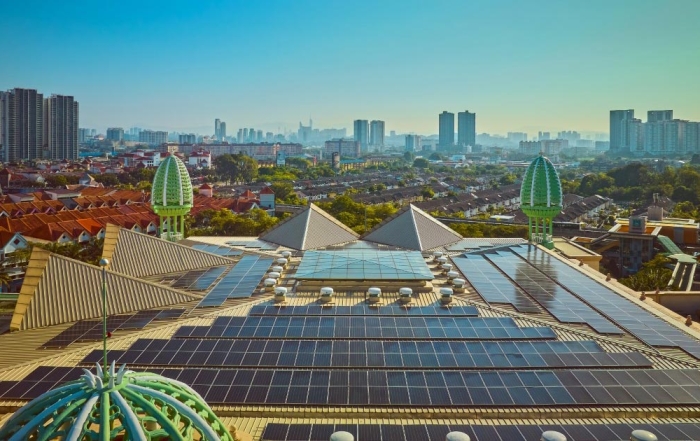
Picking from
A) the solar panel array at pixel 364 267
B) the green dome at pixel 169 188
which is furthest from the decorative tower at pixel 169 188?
the solar panel array at pixel 364 267

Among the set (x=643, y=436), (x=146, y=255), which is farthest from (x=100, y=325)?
(x=643, y=436)

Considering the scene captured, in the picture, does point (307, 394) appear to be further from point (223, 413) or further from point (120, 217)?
point (120, 217)

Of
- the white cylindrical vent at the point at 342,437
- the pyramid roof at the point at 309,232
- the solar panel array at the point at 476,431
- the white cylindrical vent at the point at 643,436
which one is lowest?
the solar panel array at the point at 476,431

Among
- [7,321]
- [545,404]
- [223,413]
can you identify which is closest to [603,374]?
[545,404]

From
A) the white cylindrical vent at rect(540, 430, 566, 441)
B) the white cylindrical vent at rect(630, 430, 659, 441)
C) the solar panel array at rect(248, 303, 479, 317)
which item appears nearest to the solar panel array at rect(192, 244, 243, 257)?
the solar panel array at rect(248, 303, 479, 317)

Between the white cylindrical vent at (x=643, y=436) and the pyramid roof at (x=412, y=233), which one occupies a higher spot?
the pyramid roof at (x=412, y=233)

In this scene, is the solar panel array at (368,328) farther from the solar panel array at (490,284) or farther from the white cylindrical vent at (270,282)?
the white cylindrical vent at (270,282)

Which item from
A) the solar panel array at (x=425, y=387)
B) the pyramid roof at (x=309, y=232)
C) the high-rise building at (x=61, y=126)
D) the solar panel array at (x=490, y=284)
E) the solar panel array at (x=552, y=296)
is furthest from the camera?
the high-rise building at (x=61, y=126)
